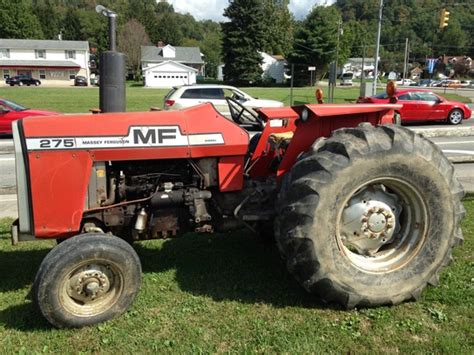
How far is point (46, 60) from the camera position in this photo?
7238 cm

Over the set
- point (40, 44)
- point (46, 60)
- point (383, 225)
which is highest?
point (40, 44)

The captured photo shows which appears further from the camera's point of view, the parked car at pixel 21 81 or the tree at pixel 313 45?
the parked car at pixel 21 81

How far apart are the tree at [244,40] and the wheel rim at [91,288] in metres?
57.5

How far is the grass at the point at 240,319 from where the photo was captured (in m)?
3.09

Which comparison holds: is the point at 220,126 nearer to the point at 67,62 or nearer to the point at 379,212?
the point at 379,212

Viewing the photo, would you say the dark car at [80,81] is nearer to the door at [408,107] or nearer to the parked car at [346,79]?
the parked car at [346,79]

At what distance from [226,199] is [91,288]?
4.24 ft

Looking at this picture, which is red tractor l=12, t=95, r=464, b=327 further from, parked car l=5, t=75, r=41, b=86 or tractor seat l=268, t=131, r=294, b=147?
parked car l=5, t=75, r=41, b=86

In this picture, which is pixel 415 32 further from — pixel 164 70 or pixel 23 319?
pixel 23 319

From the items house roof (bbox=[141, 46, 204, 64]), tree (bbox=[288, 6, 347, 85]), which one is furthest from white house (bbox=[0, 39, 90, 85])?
tree (bbox=[288, 6, 347, 85])

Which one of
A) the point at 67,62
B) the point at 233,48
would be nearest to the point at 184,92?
the point at 233,48

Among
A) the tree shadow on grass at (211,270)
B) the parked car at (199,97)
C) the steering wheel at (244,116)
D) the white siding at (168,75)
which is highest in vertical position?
the white siding at (168,75)

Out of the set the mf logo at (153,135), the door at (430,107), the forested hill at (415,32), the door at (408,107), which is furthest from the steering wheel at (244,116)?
the forested hill at (415,32)

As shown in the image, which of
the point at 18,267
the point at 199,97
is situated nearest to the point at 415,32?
the point at 199,97
